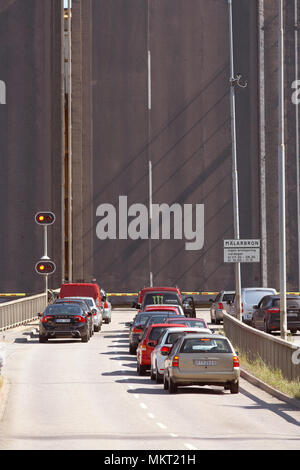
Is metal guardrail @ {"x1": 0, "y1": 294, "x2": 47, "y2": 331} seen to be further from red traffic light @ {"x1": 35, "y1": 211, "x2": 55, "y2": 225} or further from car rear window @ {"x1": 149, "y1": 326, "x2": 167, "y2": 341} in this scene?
car rear window @ {"x1": 149, "y1": 326, "x2": 167, "y2": 341}

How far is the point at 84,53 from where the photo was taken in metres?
69.5

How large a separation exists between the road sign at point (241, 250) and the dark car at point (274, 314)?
2947mm

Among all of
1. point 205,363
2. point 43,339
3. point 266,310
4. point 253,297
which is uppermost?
point 253,297

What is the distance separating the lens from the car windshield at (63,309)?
130ft

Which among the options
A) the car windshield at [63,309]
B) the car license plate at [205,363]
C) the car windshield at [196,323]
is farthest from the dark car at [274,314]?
the car license plate at [205,363]

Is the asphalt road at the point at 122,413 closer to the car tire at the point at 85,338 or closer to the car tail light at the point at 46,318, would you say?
the car tail light at the point at 46,318

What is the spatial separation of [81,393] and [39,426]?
20.5 ft

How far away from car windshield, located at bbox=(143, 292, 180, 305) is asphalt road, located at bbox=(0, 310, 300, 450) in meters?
11.0

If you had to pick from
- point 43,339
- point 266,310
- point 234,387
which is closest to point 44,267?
point 43,339

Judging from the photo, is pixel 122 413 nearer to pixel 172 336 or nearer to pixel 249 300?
pixel 172 336

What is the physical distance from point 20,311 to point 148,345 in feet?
71.9

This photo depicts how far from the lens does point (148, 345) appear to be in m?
28.2
